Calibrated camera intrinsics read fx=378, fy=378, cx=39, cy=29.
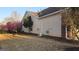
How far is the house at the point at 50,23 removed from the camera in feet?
15.1

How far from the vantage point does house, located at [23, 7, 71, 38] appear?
182 inches

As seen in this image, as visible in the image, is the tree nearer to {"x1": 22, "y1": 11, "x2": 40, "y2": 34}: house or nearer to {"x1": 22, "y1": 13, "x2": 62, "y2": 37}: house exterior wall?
{"x1": 22, "y1": 13, "x2": 62, "y2": 37}: house exterior wall

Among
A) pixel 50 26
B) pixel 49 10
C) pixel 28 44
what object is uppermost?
pixel 49 10

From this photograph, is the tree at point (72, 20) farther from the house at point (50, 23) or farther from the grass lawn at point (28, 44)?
the grass lawn at point (28, 44)

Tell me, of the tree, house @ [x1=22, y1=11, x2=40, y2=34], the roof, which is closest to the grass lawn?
Result: house @ [x1=22, y1=11, x2=40, y2=34]

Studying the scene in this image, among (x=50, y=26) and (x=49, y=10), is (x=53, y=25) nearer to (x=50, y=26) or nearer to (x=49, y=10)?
(x=50, y=26)


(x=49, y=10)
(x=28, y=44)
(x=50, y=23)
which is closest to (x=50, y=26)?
(x=50, y=23)

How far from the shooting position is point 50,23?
4.62 m
